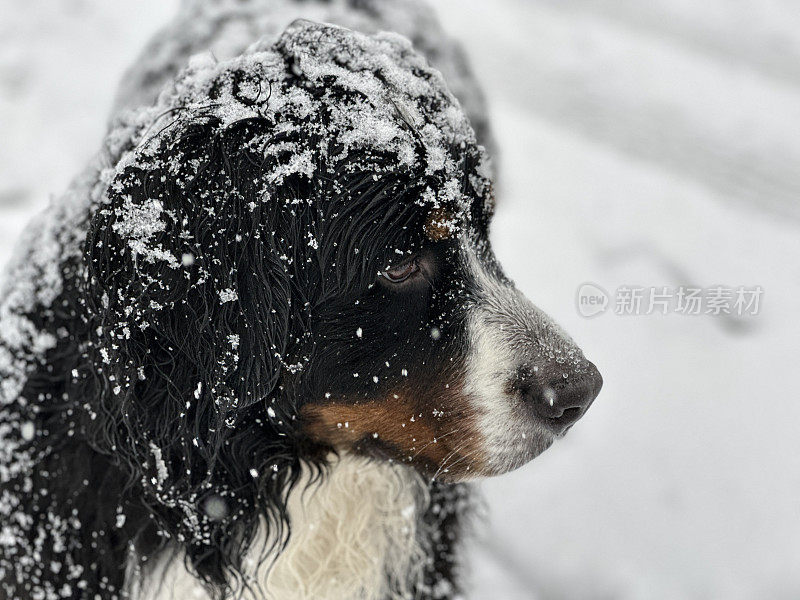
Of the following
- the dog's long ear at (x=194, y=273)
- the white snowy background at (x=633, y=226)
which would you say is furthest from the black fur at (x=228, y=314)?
the white snowy background at (x=633, y=226)

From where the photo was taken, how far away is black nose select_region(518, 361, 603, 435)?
1.73m

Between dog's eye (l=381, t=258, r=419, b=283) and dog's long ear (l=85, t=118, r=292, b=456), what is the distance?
0.22m

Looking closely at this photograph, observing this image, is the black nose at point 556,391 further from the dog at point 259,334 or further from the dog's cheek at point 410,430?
the dog's cheek at point 410,430

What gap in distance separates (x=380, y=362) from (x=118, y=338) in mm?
563

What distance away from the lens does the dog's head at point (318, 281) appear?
1.66 meters

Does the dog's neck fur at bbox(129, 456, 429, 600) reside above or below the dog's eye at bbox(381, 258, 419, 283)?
below

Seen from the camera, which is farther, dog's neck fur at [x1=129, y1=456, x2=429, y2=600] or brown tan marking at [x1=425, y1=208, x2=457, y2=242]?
dog's neck fur at [x1=129, y1=456, x2=429, y2=600]

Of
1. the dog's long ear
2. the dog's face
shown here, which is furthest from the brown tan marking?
the dog's long ear

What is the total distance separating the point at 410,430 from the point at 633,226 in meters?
2.62

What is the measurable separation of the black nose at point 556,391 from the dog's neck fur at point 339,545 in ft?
→ 1.61

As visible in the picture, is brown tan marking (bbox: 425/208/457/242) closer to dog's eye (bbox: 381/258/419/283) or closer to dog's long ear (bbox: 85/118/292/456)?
dog's eye (bbox: 381/258/419/283)

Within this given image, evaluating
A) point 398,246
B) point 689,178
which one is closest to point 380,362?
point 398,246

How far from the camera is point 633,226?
4062mm

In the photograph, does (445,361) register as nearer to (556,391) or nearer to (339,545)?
(556,391)
